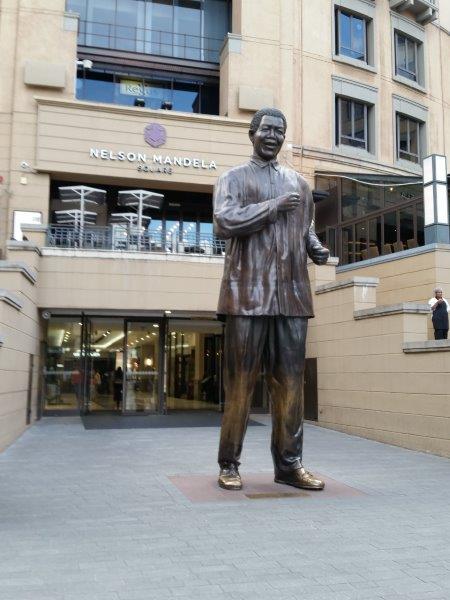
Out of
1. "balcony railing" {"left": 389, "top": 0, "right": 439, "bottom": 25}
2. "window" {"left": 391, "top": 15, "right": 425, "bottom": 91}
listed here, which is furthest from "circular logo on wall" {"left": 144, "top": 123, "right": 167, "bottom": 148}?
"balcony railing" {"left": 389, "top": 0, "right": 439, "bottom": 25}

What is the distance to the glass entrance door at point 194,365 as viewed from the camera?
749 inches

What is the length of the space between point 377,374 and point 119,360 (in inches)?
334

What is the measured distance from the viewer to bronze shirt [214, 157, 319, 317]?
6434 mm

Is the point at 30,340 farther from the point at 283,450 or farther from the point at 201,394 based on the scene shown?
the point at 283,450

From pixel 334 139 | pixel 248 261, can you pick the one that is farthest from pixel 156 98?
pixel 248 261

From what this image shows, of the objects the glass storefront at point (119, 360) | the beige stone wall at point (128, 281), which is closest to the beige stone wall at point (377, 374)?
the beige stone wall at point (128, 281)

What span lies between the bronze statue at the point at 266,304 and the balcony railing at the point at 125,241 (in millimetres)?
10294

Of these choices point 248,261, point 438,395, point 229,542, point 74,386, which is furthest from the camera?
point 74,386

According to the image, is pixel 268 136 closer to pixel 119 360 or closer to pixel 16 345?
pixel 16 345

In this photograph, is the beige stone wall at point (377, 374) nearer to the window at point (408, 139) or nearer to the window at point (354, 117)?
the window at point (354, 117)

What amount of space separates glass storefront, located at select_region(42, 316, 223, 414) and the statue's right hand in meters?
12.4

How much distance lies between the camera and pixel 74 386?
17688 mm

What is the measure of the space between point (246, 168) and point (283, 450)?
3.08m

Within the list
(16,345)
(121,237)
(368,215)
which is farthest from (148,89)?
(16,345)
